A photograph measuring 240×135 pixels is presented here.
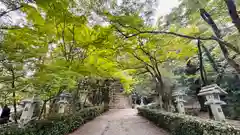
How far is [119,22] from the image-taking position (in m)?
4.36

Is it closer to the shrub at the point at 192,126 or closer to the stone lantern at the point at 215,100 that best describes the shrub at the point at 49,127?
the shrub at the point at 192,126

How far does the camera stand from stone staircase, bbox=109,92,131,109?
17323 mm

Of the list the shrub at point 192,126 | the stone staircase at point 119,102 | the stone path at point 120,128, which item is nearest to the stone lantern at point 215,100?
the shrub at point 192,126

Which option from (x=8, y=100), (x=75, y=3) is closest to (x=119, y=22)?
(x=75, y=3)

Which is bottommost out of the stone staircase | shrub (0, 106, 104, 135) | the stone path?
the stone path

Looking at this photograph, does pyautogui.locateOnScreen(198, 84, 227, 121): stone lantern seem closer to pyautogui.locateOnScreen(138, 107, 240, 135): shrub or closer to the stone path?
pyautogui.locateOnScreen(138, 107, 240, 135): shrub

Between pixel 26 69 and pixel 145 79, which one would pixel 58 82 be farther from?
pixel 145 79

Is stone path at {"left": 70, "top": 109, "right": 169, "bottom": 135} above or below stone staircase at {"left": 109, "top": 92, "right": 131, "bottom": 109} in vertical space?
below

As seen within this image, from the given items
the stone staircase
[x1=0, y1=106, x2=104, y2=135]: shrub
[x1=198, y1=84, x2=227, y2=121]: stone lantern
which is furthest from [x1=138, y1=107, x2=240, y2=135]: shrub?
the stone staircase

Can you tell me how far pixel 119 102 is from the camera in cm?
1800

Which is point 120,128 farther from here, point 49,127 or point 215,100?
point 215,100

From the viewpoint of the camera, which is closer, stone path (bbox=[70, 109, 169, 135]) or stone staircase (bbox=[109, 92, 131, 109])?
stone path (bbox=[70, 109, 169, 135])

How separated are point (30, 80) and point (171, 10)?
16.0 ft

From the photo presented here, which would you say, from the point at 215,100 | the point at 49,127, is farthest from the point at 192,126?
the point at 49,127
